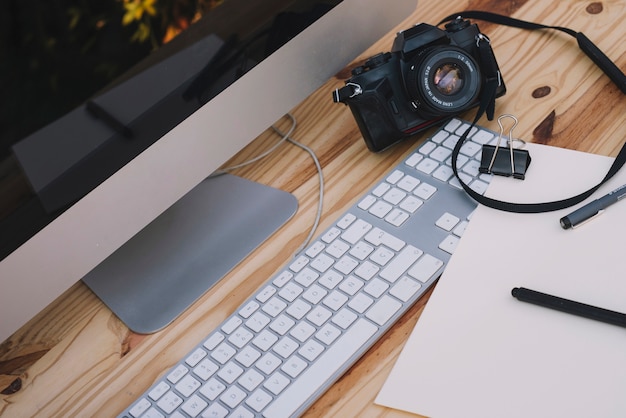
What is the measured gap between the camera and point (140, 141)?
2.14 ft

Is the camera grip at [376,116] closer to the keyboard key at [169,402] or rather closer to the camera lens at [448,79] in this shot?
the camera lens at [448,79]

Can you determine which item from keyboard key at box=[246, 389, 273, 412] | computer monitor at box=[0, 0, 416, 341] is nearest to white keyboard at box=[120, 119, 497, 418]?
keyboard key at box=[246, 389, 273, 412]

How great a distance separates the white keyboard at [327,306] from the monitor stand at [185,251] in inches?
2.8

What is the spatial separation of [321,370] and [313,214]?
0.20 metres

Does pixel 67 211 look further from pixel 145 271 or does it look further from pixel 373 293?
pixel 373 293

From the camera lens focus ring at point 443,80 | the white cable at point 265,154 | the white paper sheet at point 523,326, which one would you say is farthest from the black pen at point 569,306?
the white cable at point 265,154

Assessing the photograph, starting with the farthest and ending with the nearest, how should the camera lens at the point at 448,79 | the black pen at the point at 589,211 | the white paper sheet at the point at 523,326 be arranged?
the camera lens at the point at 448,79 → the black pen at the point at 589,211 → the white paper sheet at the point at 523,326

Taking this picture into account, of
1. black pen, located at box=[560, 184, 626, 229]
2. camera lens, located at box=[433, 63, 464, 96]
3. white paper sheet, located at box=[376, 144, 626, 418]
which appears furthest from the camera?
camera lens, located at box=[433, 63, 464, 96]

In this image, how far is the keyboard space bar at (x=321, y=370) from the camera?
585 mm

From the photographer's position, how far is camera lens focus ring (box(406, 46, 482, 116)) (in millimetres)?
736

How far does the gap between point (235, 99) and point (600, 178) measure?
0.36 meters

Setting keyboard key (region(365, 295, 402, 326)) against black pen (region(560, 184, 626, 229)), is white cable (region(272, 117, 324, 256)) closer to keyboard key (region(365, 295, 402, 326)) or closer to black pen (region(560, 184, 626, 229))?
keyboard key (region(365, 295, 402, 326))

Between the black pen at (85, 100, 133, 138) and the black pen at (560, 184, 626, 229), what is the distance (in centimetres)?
40

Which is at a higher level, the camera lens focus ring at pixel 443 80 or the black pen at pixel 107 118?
the black pen at pixel 107 118
